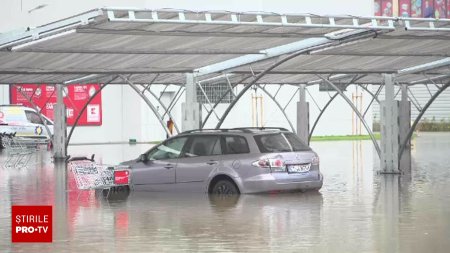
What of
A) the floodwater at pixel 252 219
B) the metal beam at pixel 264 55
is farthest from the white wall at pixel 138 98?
the floodwater at pixel 252 219

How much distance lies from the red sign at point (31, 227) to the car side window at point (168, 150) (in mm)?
5679

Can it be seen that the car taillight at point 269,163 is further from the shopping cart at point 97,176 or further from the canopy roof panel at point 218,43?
the shopping cart at point 97,176

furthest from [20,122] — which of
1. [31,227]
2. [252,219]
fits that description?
[31,227]

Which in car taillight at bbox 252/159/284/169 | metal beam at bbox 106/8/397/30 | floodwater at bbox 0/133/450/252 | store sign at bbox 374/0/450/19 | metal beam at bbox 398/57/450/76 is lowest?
floodwater at bbox 0/133/450/252

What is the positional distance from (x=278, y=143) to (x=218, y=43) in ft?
10.3

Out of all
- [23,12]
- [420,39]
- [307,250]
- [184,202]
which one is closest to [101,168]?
[184,202]

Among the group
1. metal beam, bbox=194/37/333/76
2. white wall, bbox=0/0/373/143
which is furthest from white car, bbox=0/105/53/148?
metal beam, bbox=194/37/333/76

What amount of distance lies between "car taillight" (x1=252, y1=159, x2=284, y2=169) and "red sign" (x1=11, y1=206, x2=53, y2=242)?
5352mm

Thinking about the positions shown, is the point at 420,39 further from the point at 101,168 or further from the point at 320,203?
the point at 101,168

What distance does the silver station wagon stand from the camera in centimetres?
2019

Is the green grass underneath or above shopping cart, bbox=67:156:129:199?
above

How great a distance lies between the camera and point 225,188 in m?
20.5

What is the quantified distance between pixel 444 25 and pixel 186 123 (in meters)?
8.14

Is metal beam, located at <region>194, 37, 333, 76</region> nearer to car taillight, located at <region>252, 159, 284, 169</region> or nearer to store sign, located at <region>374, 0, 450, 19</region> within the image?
car taillight, located at <region>252, 159, 284, 169</region>
